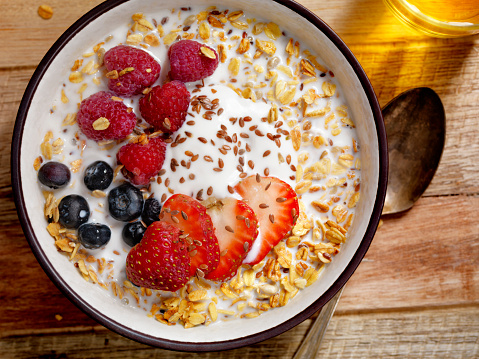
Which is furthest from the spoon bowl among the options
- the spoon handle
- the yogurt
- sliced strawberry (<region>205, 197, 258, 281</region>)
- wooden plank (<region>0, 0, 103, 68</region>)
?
wooden plank (<region>0, 0, 103, 68</region>)

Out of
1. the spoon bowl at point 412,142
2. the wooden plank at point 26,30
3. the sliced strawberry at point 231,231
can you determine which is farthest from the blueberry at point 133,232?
the spoon bowl at point 412,142

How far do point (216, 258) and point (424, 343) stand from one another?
2.26ft

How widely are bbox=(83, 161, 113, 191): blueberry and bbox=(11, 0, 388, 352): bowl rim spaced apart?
0.14 metres

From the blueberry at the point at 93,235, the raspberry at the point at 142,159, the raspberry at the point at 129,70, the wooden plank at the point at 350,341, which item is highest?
the raspberry at the point at 129,70

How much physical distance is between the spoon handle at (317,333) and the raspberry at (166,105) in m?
0.59

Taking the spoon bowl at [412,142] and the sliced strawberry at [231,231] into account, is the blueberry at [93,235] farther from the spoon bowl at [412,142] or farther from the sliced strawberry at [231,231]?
the spoon bowl at [412,142]

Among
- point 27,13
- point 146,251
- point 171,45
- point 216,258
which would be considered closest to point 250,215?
point 216,258

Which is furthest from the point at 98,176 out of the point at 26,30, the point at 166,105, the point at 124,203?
the point at 26,30

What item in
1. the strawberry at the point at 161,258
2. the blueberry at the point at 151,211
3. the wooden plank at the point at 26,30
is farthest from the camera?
the wooden plank at the point at 26,30

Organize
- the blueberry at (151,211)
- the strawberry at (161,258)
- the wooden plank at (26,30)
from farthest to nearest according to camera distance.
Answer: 1. the wooden plank at (26,30)
2. the blueberry at (151,211)
3. the strawberry at (161,258)

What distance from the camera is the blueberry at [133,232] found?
3.73ft

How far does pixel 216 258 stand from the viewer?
3.60ft

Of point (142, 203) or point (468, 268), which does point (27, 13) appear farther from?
point (468, 268)

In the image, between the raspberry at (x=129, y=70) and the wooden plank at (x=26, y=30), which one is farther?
the wooden plank at (x=26, y=30)
